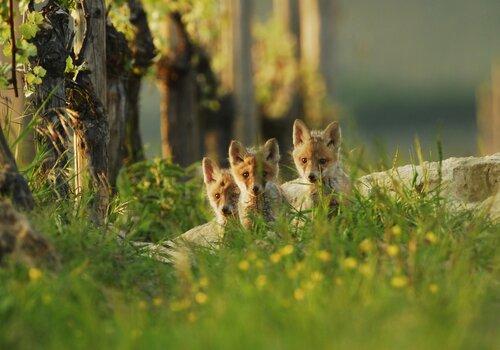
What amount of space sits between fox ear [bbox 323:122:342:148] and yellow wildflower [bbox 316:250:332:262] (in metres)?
2.47

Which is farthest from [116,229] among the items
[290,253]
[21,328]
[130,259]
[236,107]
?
[236,107]

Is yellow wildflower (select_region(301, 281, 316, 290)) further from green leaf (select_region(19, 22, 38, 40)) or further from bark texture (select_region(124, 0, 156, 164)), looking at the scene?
bark texture (select_region(124, 0, 156, 164))

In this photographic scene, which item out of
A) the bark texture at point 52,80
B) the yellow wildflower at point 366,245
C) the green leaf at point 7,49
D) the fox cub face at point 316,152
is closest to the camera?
the yellow wildflower at point 366,245

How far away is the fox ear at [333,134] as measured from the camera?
10.0 m

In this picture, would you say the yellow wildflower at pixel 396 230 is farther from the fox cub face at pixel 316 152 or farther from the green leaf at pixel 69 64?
the green leaf at pixel 69 64

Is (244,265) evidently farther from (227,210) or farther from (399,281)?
(227,210)

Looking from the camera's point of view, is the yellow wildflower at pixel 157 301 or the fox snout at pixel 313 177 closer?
the yellow wildflower at pixel 157 301

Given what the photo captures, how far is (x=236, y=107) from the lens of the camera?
22891 millimetres

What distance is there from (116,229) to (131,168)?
3920mm

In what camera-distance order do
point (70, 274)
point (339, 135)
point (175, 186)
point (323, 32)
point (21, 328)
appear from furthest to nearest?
point (323, 32)
point (175, 186)
point (339, 135)
point (70, 274)
point (21, 328)

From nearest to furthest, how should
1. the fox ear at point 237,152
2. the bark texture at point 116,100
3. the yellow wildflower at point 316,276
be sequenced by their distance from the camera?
the yellow wildflower at point 316,276, the fox ear at point 237,152, the bark texture at point 116,100

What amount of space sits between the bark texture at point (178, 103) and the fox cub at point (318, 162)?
6.60 m

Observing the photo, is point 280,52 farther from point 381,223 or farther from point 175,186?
point 381,223

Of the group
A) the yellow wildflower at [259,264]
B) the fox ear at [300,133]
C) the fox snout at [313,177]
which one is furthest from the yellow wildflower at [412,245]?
the fox ear at [300,133]
